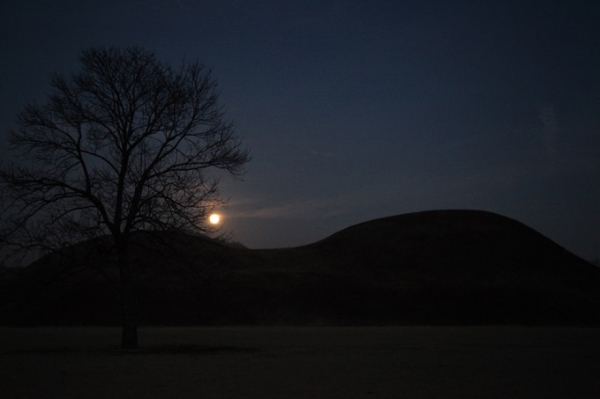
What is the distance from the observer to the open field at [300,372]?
13.6 m

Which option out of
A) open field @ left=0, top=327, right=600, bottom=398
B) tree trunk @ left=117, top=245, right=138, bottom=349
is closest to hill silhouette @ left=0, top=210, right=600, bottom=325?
tree trunk @ left=117, top=245, right=138, bottom=349

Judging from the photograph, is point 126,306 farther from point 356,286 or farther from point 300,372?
point 356,286

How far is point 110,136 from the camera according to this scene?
25.0m

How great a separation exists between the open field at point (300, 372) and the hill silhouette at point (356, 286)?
22.2 m

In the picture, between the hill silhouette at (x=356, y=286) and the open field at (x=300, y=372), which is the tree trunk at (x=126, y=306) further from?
the hill silhouette at (x=356, y=286)

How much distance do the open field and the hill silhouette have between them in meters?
22.2

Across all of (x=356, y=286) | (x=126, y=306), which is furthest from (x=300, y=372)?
(x=356, y=286)

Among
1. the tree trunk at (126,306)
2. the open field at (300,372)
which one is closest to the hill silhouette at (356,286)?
the tree trunk at (126,306)

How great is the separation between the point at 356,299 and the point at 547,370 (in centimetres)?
4197

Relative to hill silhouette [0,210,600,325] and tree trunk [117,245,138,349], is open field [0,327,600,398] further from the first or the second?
hill silhouette [0,210,600,325]

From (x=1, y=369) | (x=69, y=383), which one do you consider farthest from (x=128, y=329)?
(x=69, y=383)

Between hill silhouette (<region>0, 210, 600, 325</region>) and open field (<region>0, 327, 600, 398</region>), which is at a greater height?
hill silhouette (<region>0, 210, 600, 325</region>)

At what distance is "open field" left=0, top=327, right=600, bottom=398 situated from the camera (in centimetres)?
1363

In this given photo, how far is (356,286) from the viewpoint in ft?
209
